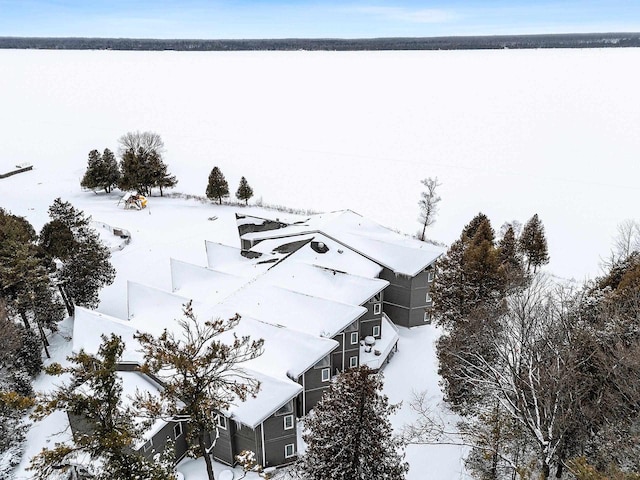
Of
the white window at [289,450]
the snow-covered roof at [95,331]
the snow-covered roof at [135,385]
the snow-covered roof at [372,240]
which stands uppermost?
the snow-covered roof at [372,240]

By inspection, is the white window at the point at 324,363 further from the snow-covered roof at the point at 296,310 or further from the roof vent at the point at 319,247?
the roof vent at the point at 319,247

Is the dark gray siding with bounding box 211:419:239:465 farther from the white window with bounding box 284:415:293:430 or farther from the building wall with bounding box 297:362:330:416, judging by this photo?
the building wall with bounding box 297:362:330:416

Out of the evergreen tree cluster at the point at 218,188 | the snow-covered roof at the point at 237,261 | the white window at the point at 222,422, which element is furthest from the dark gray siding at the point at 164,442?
the evergreen tree cluster at the point at 218,188

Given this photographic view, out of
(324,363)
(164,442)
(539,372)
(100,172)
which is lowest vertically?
(164,442)

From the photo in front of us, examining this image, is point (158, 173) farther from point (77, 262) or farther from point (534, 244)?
point (534, 244)

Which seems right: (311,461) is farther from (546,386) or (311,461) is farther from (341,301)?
(341,301)

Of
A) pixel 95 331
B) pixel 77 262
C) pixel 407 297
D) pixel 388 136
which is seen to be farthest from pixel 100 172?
pixel 388 136

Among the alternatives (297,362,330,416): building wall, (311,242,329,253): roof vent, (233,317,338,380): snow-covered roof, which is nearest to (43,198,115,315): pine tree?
(233,317,338,380): snow-covered roof
